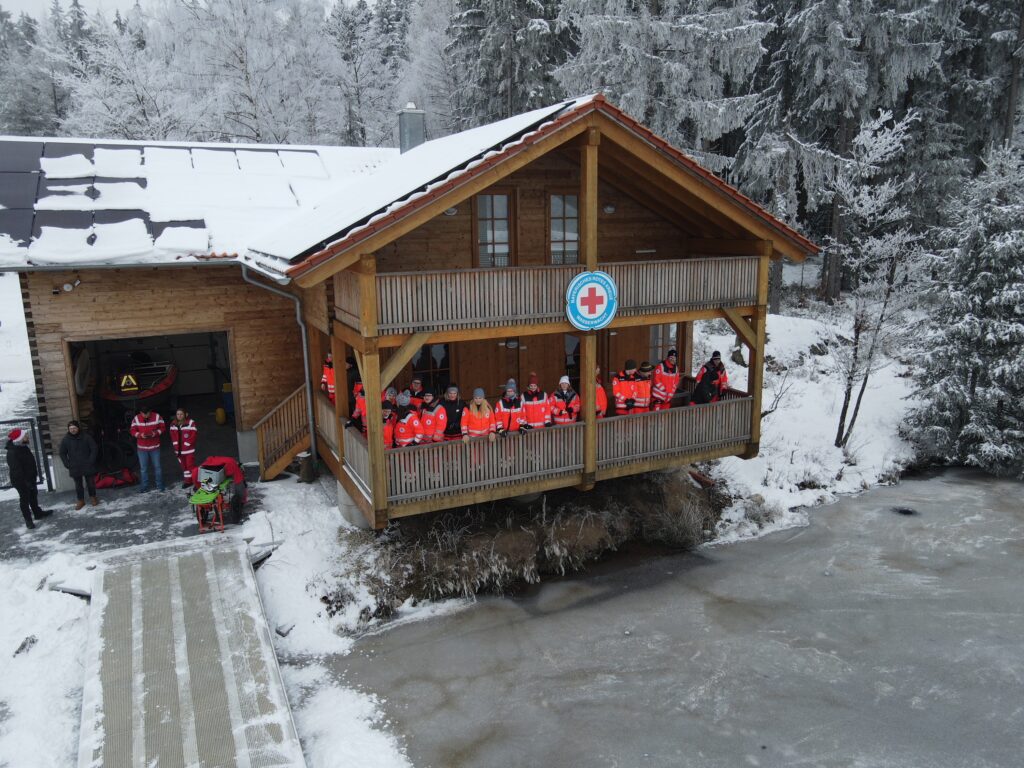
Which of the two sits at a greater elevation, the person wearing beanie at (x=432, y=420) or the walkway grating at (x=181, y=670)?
the person wearing beanie at (x=432, y=420)

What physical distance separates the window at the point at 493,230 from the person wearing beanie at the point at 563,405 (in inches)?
130

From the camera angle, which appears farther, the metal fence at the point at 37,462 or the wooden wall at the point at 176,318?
the metal fence at the point at 37,462

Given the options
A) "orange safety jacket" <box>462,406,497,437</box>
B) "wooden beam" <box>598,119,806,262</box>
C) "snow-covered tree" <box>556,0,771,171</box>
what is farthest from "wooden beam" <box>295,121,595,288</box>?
"snow-covered tree" <box>556,0,771,171</box>

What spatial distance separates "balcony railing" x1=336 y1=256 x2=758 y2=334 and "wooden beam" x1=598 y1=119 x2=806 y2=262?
2.03 feet

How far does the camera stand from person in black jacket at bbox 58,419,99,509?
1270cm

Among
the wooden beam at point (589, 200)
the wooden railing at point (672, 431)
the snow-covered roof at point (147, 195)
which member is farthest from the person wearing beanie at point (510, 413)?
the snow-covered roof at point (147, 195)

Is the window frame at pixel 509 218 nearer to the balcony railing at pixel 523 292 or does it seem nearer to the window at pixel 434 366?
the window at pixel 434 366

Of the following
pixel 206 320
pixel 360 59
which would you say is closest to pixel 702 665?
pixel 206 320

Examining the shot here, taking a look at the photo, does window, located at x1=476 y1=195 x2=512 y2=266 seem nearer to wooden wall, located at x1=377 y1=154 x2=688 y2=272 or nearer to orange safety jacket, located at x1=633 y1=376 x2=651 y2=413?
wooden wall, located at x1=377 y1=154 x2=688 y2=272

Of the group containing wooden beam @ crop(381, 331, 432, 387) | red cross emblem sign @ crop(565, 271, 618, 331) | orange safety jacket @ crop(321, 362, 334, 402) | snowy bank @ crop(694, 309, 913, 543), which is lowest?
snowy bank @ crop(694, 309, 913, 543)

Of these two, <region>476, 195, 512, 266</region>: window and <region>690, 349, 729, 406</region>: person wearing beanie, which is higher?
<region>476, 195, 512, 266</region>: window

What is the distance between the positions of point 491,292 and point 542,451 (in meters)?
2.83

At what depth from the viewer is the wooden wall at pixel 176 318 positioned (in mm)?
13688

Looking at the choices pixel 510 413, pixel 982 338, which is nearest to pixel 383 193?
pixel 510 413
